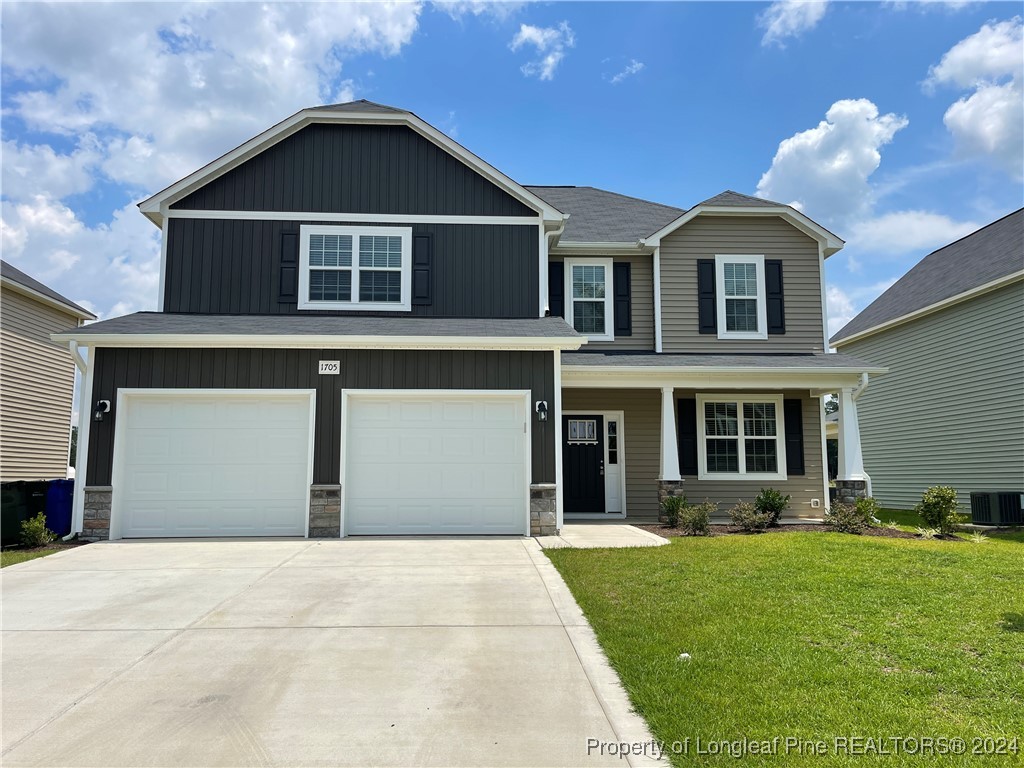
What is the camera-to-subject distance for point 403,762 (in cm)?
327

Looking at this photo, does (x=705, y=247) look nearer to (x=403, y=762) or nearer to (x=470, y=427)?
(x=470, y=427)

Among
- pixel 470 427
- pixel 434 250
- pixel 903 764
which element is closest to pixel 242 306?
pixel 434 250

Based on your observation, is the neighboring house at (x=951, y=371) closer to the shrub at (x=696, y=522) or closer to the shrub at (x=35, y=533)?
the shrub at (x=696, y=522)

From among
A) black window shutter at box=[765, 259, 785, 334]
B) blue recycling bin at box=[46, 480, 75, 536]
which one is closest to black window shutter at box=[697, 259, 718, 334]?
black window shutter at box=[765, 259, 785, 334]

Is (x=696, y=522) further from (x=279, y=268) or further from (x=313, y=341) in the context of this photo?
(x=279, y=268)

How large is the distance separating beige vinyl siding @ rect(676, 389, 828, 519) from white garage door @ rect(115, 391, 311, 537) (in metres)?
7.52

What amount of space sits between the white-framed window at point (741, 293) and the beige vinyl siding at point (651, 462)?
5.29ft

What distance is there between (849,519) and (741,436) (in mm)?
3276

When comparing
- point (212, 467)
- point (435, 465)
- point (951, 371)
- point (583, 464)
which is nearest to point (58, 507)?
point (212, 467)

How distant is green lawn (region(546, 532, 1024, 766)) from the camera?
11.6ft

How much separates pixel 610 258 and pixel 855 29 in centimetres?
579

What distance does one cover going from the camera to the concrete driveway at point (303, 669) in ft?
11.3

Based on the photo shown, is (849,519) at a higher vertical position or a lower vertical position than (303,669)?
higher

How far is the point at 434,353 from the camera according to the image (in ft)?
35.2
